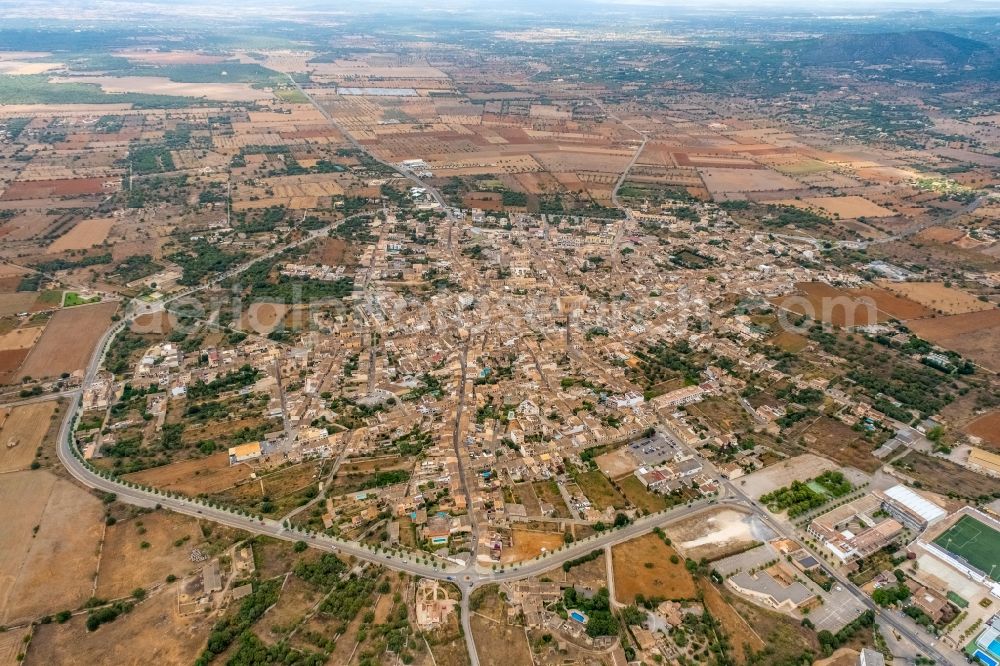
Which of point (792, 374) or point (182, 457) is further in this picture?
point (792, 374)

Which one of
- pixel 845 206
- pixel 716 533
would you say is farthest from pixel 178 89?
pixel 716 533

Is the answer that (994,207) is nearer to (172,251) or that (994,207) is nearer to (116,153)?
(172,251)

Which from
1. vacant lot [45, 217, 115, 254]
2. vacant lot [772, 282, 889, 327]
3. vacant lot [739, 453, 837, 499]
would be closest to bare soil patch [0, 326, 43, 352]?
vacant lot [45, 217, 115, 254]

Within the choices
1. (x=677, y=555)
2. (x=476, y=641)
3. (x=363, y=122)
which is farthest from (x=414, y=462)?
(x=363, y=122)

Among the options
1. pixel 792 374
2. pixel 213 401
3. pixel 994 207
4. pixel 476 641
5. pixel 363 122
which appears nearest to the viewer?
pixel 476 641

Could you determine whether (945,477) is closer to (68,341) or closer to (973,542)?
(973,542)

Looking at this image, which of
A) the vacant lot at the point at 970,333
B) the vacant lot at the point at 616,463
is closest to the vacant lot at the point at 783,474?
the vacant lot at the point at 616,463
